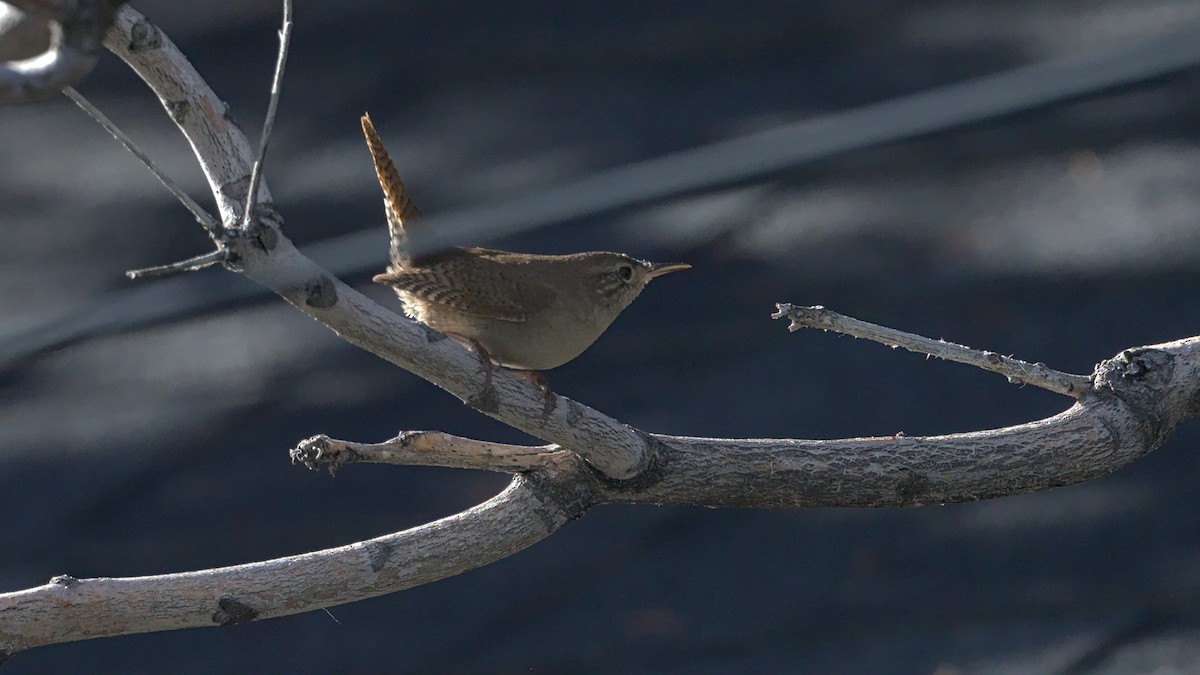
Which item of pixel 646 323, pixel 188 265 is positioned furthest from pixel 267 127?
pixel 646 323

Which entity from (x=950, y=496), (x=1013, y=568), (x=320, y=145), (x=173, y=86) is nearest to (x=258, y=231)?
(x=173, y=86)

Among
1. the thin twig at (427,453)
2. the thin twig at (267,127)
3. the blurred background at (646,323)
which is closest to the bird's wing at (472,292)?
the thin twig at (427,453)

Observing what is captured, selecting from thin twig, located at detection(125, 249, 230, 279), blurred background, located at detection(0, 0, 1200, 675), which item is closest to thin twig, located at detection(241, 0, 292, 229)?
thin twig, located at detection(125, 249, 230, 279)

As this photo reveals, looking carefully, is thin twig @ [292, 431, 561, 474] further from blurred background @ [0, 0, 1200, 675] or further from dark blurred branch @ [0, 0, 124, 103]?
blurred background @ [0, 0, 1200, 675]

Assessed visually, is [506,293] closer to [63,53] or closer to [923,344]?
[923,344]

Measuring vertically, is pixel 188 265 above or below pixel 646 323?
below

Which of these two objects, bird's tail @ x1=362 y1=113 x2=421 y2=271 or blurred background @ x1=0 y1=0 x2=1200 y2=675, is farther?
blurred background @ x1=0 y1=0 x2=1200 y2=675
